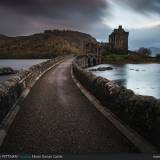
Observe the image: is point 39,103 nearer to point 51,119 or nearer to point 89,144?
point 51,119

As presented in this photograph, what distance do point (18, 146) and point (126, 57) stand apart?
167389 mm

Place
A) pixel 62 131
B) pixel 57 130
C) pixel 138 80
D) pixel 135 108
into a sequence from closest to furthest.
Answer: pixel 135 108
pixel 62 131
pixel 57 130
pixel 138 80

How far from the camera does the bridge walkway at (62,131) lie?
886 cm

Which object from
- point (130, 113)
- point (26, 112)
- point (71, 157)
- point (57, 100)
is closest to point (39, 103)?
point (57, 100)

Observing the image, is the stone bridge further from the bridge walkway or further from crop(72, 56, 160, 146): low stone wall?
crop(72, 56, 160, 146): low stone wall

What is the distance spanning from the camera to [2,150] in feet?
28.8

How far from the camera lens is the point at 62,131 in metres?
10.7

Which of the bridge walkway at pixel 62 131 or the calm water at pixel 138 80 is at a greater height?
the bridge walkway at pixel 62 131

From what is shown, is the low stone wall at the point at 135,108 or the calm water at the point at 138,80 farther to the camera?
the calm water at the point at 138,80

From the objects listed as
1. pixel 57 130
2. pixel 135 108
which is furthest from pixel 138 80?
pixel 135 108

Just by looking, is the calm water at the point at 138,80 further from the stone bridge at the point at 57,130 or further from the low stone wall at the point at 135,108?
the low stone wall at the point at 135,108

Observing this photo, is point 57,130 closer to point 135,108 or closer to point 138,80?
point 135,108

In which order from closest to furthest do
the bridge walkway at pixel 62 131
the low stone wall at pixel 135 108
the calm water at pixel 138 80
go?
1. the low stone wall at pixel 135 108
2. the bridge walkway at pixel 62 131
3. the calm water at pixel 138 80

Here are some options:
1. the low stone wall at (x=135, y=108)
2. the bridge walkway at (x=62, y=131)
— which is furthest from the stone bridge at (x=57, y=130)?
the low stone wall at (x=135, y=108)
